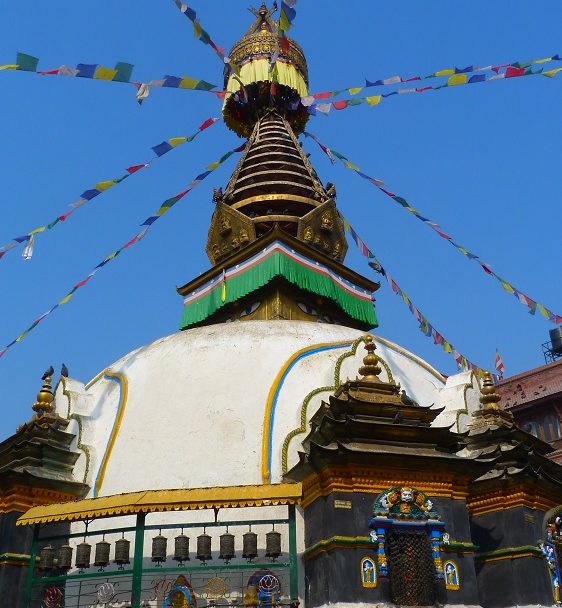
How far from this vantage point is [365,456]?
11.5 metres

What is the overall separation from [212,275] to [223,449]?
27.6 feet

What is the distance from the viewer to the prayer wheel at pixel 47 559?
12.1 metres

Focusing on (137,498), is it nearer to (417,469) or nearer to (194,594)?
(194,594)

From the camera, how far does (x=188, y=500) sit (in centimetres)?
1114

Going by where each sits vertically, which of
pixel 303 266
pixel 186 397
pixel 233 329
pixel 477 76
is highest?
pixel 477 76

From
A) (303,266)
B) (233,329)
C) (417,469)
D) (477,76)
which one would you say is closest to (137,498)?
(417,469)

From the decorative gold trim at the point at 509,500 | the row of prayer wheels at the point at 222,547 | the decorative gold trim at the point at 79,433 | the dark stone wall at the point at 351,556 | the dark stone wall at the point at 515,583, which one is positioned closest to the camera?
the dark stone wall at the point at 351,556

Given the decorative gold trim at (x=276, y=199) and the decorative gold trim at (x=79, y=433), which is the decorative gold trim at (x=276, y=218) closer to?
the decorative gold trim at (x=276, y=199)

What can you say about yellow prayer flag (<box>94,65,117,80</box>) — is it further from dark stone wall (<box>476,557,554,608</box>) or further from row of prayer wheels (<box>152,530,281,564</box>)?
dark stone wall (<box>476,557,554,608</box>)

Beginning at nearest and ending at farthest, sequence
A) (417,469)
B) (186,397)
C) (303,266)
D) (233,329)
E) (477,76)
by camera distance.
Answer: (417,469)
(186,397)
(233,329)
(477,76)
(303,266)

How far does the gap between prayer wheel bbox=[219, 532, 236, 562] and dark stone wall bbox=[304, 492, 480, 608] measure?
1.32 m

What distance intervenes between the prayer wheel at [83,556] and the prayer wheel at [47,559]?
61 cm

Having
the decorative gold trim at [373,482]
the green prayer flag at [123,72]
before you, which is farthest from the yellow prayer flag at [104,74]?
the decorative gold trim at [373,482]

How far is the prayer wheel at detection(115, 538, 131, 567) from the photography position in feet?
37.8
